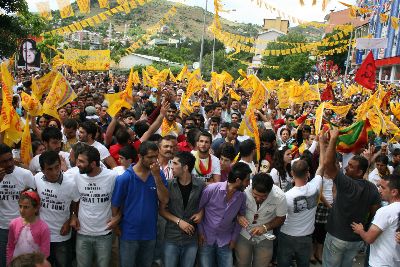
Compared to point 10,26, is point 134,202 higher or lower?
lower

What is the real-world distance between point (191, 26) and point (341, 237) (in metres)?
185

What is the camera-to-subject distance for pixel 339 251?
4.69 metres

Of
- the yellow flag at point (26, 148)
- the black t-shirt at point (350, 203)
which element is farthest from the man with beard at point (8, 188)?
the black t-shirt at point (350, 203)

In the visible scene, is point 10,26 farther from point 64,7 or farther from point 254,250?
point 254,250

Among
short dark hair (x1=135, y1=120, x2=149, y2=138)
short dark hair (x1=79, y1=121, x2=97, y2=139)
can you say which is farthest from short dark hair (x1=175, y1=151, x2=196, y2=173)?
short dark hair (x1=135, y1=120, x2=149, y2=138)

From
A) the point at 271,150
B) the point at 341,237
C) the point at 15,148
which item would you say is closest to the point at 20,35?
the point at 15,148

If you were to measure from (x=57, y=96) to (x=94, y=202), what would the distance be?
3.43 metres

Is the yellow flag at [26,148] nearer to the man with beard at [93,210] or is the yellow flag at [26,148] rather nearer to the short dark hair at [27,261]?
the man with beard at [93,210]

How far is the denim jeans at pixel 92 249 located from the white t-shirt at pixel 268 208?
1468 millimetres

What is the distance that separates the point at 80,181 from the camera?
441 centimetres

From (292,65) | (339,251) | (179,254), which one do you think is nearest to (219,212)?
(179,254)

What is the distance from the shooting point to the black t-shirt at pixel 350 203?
4.50 m

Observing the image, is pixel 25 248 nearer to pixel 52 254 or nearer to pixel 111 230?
pixel 52 254

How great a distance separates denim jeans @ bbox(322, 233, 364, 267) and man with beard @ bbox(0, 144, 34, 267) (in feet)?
10.5
